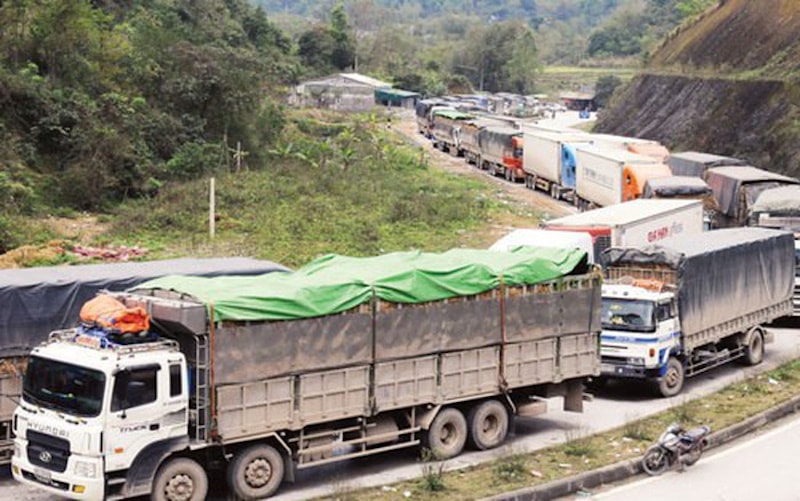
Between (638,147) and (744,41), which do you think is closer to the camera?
(638,147)

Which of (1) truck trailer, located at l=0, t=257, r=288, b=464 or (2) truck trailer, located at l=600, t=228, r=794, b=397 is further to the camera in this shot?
(2) truck trailer, located at l=600, t=228, r=794, b=397

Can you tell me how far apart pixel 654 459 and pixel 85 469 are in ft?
24.4

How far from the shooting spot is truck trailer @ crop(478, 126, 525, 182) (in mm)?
56375

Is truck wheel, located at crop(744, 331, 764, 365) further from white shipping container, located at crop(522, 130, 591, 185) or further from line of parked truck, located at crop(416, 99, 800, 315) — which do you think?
white shipping container, located at crop(522, 130, 591, 185)

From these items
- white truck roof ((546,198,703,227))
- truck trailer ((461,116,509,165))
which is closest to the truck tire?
white truck roof ((546,198,703,227))

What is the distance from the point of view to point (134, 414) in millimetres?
12969

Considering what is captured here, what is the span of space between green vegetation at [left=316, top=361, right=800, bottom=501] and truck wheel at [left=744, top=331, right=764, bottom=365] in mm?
1460

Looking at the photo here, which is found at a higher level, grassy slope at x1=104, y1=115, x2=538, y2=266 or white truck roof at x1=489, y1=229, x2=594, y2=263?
white truck roof at x1=489, y1=229, x2=594, y2=263

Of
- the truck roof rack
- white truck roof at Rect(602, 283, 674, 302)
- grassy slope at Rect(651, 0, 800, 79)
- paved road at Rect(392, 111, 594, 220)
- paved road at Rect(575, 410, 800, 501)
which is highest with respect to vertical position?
grassy slope at Rect(651, 0, 800, 79)

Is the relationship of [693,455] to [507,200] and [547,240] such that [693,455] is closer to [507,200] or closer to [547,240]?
[547,240]

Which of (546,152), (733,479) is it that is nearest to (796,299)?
(733,479)

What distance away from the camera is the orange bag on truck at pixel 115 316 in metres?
13.3

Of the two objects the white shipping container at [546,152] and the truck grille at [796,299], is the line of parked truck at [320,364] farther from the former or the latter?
the white shipping container at [546,152]

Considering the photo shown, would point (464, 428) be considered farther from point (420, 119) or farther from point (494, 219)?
point (420, 119)
